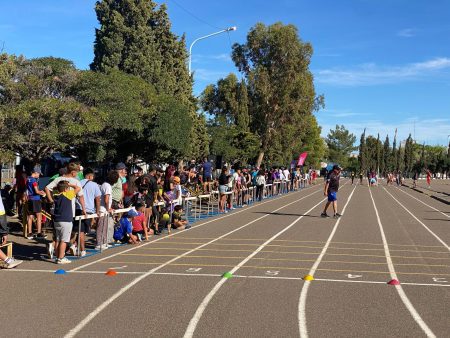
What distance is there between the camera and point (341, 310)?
21.3 ft

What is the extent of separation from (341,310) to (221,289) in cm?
181

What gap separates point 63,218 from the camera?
9.46 meters

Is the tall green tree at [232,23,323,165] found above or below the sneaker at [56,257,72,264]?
above

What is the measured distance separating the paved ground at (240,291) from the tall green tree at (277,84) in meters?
38.1

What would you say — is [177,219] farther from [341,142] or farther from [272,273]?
[341,142]

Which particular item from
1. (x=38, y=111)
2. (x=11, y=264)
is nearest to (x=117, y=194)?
(x=11, y=264)

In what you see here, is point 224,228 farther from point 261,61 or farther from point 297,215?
point 261,61

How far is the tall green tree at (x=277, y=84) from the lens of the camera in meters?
50.3

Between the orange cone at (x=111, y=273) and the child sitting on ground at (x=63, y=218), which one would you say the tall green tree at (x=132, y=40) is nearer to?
the child sitting on ground at (x=63, y=218)

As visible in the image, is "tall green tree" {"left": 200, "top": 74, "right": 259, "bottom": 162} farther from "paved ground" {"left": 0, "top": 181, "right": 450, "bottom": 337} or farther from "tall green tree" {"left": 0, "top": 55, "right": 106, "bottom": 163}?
"paved ground" {"left": 0, "top": 181, "right": 450, "bottom": 337}

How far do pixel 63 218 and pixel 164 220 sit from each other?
5.31 metres

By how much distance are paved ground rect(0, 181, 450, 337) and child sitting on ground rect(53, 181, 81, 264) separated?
332 millimetres

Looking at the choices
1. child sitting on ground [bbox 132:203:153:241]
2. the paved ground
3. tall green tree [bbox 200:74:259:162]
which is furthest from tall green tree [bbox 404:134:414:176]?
child sitting on ground [bbox 132:203:153:241]

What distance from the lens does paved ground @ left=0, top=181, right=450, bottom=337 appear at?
227 inches
